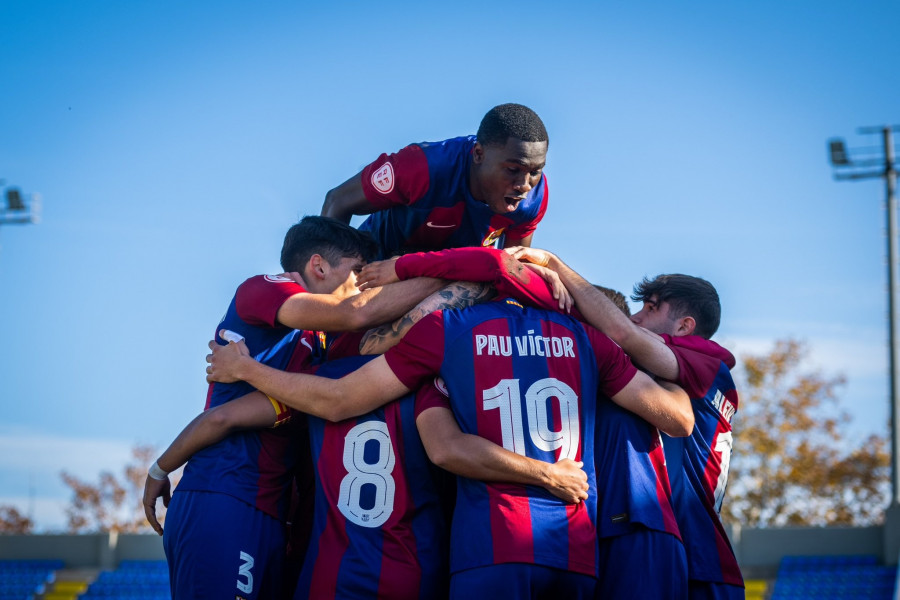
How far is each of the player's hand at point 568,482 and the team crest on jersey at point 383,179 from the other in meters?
2.29

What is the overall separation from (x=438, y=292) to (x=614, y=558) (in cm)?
144

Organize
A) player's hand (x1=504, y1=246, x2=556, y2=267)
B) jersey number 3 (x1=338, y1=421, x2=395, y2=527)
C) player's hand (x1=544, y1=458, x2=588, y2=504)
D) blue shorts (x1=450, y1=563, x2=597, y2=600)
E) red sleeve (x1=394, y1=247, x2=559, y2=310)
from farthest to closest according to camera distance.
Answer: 1. player's hand (x1=504, y1=246, x2=556, y2=267)
2. red sleeve (x1=394, y1=247, x2=559, y2=310)
3. jersey number 3 (x1=338, y1=421, x2=395, y2=527)
4. player's hand (x1=544, y1=458, x2=588, y2=504)
5. blue shorts (x1=450, y1=563, x2=597, y2=600)

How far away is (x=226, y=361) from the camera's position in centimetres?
449

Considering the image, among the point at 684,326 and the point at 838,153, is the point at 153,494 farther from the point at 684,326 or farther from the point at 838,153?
the point at 838,153

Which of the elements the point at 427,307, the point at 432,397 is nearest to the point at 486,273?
the point at 427,307

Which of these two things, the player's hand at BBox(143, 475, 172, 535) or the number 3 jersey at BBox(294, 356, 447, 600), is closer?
the number 3 jersey at BBox(294, 356, 447, 600)

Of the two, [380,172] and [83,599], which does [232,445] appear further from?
[83,599]

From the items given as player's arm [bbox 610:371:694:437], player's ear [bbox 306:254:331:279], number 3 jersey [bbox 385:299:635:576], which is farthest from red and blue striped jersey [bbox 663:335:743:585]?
player's ear [bbox 306:254:331:279]

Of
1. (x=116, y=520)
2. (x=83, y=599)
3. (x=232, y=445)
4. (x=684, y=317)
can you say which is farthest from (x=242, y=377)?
(x=116, y=520)

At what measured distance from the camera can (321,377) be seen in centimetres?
420

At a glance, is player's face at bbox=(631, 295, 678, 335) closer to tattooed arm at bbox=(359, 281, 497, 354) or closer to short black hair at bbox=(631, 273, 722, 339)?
short black hair at bbox=(631, 273, 722, 339)

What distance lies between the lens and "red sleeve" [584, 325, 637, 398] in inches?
164

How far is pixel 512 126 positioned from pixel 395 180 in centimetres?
77

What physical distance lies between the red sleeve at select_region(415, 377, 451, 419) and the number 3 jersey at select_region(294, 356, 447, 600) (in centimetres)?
3
